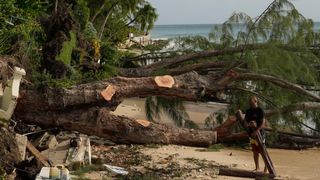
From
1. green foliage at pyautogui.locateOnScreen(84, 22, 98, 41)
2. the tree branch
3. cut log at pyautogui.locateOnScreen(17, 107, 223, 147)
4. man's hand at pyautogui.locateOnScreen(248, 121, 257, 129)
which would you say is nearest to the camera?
man's hand at pyautogui.locateOnScreen(248, 121, 257, 129)

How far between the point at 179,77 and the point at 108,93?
1630 mm

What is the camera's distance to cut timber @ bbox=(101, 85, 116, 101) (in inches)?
359

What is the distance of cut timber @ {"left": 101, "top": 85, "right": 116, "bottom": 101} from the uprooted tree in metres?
0.02

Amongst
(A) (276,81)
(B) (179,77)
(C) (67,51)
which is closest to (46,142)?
(C) (67,51)

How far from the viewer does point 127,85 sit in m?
9.52

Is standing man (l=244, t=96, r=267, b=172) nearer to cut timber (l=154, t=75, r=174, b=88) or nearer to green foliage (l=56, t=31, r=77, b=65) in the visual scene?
cut timber (l=154, t=75, r=174, b=88)

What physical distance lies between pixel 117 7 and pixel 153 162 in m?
16.2

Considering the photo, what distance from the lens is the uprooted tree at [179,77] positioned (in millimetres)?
9094

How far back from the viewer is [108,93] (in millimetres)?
9172

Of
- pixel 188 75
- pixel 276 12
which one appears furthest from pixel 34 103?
pixel 276 12

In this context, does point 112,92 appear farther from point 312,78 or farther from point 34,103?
point 312,78

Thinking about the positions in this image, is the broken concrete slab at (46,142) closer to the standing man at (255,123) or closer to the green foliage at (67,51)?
the green foliage at (67,51)

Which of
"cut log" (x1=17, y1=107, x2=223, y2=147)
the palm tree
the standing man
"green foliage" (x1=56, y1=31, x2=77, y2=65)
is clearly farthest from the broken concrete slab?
the palm tree

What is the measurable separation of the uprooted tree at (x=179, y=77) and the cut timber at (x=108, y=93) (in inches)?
0.7
